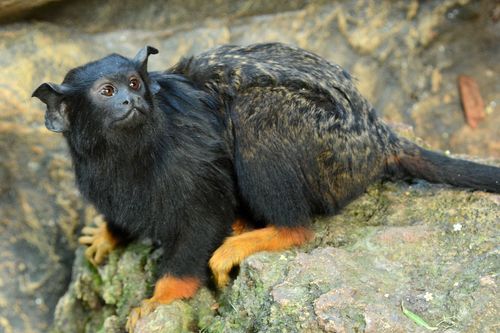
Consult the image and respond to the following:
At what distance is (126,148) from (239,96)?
0.81 m

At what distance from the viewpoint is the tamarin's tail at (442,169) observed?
464cm

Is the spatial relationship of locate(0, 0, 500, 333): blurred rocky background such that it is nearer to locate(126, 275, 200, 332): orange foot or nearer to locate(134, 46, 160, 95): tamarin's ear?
locate(126, 275, 200, 332): orange foot

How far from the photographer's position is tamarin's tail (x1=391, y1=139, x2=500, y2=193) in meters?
4.64

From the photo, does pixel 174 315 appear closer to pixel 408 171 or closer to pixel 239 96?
pixel 239 96

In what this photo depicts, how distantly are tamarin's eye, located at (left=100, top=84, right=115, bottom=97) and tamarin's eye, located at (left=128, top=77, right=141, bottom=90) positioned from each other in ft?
0.37

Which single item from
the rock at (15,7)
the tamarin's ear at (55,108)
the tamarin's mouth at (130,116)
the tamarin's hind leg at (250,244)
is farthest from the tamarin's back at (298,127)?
the rock at (15,7)

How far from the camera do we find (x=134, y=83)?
13.7ft

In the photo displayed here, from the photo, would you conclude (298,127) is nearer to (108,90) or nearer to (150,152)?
(150,152)

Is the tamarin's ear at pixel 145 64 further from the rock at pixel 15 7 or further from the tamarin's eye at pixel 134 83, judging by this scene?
the rock at pixel 15 7

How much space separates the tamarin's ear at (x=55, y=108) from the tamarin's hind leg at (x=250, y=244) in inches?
49.1

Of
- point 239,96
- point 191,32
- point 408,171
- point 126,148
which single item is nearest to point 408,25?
point 191,32

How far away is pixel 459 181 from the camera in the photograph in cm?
470

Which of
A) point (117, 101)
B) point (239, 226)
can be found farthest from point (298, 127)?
point (117, 101)

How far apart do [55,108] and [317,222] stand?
6.06 ft
